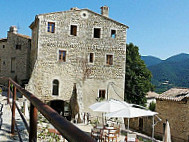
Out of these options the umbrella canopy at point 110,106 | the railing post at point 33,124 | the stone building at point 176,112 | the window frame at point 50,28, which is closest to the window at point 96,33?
the window frame at point 50,28

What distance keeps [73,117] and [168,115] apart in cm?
798

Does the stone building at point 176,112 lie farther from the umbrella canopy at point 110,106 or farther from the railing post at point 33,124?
the railing post at point 33,124

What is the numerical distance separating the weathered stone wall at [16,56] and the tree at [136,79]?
13.1 m

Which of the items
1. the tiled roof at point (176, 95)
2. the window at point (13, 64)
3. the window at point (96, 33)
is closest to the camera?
the tiled roof at point (176, 95)

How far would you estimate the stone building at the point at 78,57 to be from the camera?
18.1 m

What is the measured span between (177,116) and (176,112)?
304 millimetres

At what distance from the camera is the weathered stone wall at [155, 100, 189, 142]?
15070 millimetres

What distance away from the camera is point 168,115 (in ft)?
54.3

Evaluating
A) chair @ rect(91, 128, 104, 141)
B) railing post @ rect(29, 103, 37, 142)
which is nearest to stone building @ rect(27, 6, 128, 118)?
chair @ rect(91, 128, 104, 141)

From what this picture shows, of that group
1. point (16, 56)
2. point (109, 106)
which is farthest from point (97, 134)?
point (16, 56)

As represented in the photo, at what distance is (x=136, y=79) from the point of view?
89.6 feet

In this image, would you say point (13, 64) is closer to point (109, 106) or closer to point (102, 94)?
point (102, 94)

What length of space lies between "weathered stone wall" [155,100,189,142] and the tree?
9.86 meters

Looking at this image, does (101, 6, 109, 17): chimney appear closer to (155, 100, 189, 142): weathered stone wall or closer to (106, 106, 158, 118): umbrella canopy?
(155, 100, 189, 142): weathered stone wall
